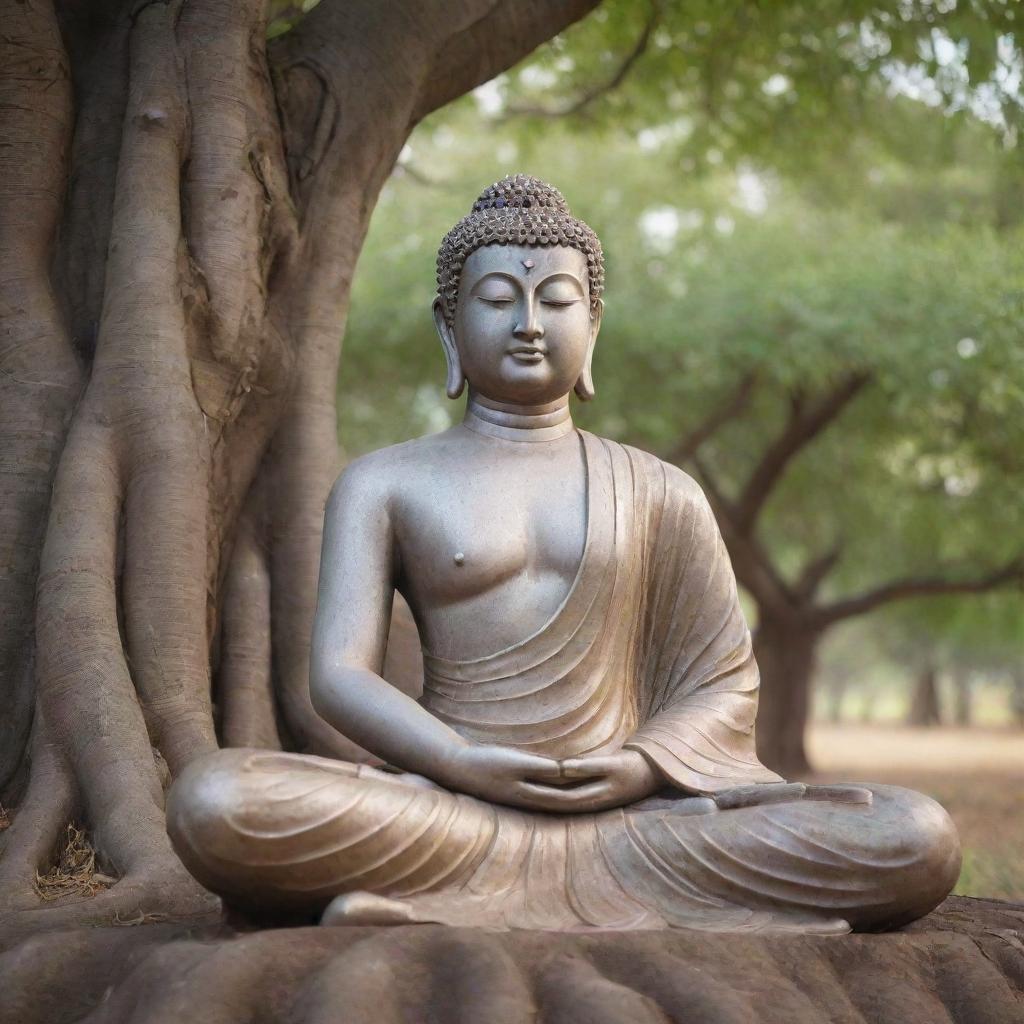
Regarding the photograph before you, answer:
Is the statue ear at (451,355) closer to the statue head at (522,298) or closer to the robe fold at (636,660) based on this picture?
the statue head at (522,298)

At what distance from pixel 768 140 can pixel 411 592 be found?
6978 millimetres

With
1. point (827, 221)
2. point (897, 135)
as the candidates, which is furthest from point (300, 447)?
point (827, 221)

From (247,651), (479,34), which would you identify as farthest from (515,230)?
(479,34)

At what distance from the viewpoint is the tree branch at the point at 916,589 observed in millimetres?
14914

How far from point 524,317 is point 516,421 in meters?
0.36

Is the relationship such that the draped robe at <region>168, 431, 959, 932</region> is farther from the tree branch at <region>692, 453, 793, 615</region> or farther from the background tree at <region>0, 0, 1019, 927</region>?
the tree branch at <region>692, 453, 793, 615</region>

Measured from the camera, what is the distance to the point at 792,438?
13898mm

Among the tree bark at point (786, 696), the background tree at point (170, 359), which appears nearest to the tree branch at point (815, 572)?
the tree bark at point (786, 696)

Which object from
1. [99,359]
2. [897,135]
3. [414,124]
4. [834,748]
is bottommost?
[834,748]

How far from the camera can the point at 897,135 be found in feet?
41.4

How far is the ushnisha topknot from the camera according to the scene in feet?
15.0

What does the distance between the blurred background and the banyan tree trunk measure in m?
2.69

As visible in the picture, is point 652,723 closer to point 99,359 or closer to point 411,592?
point 411,592

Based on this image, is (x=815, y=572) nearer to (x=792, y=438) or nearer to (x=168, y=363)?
(x=792, y=438)
